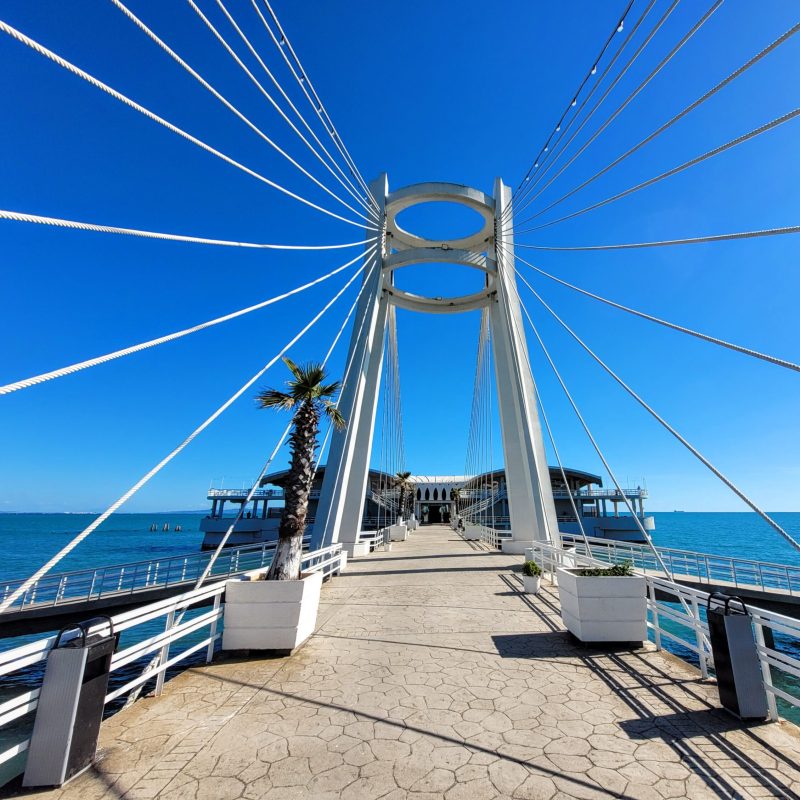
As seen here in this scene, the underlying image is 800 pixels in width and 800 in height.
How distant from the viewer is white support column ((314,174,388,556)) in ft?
41.2

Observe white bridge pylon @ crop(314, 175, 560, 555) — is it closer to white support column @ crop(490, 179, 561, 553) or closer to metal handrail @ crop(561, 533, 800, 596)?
white support column @ crop(490, 179, 561, 553)

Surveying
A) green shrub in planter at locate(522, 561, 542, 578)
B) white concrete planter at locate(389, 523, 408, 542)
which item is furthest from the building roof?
green shrub in planter at locate(522, 561, 542, 578)

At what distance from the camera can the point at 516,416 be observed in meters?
15.7

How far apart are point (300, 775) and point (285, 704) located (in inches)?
47.5

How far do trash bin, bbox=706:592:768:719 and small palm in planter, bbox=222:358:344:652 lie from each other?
4.29 metres

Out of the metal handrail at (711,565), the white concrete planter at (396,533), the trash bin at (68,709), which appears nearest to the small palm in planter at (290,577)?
the trash bin at (68,709)

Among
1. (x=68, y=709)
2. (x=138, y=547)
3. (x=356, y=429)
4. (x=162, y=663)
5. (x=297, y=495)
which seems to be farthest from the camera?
(x=138, y=547)

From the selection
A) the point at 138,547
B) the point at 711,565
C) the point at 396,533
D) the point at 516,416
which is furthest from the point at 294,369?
the point at 138,547

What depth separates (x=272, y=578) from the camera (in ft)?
19.9

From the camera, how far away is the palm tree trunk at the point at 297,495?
6.01 meters

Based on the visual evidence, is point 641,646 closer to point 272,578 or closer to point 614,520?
point 272,578

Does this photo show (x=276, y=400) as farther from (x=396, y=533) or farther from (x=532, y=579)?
(x=396, y=533)

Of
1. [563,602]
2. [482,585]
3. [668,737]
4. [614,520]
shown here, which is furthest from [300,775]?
[614,520]

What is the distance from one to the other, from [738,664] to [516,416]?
12.2 metres
